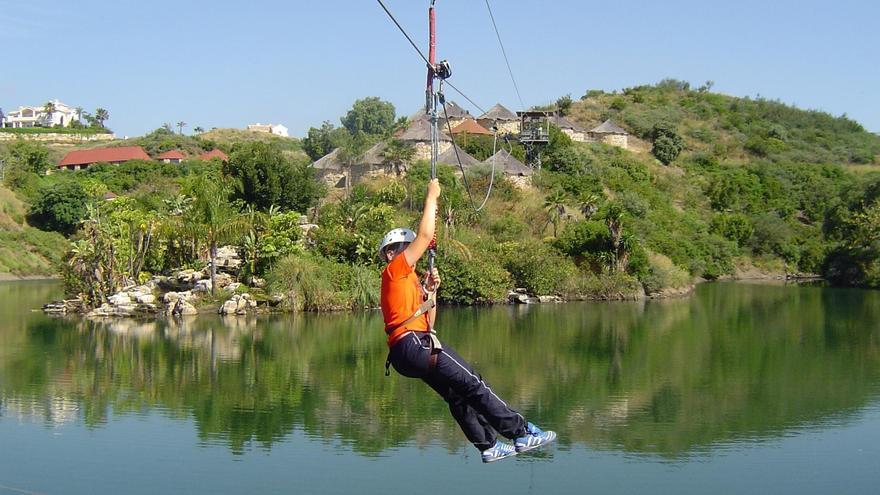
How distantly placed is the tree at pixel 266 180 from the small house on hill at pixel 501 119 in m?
24.8

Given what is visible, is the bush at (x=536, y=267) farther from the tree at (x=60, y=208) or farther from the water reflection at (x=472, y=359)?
the tree at (x=60, y=208)

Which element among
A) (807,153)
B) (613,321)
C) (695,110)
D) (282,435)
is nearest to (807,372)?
(613,321)

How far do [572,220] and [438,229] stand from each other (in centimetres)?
904

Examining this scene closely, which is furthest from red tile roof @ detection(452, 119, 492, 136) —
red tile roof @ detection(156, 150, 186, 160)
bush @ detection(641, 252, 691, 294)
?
red tile roof @ detection(156, 150, 186, 160)

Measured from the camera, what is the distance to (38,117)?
15662 cm

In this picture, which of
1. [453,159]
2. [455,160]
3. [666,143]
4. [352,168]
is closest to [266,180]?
[352,168]

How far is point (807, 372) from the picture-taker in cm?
2386

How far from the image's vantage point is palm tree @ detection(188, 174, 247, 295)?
114 feet

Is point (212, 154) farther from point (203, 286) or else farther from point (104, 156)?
point (203, 286)

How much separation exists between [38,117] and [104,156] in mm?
86029

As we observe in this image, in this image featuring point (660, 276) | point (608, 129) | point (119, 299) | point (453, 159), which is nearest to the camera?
point (119, 299)

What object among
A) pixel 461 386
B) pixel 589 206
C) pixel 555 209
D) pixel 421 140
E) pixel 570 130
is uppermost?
pixel 570 130

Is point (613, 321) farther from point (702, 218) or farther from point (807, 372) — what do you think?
point (702, 218)

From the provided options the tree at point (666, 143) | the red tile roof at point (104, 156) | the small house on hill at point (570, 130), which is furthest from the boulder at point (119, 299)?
the tree at point (666, 143)
